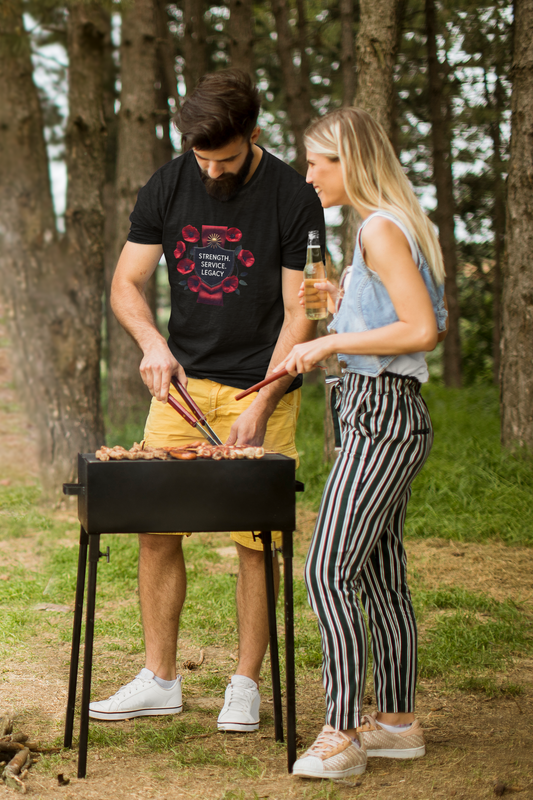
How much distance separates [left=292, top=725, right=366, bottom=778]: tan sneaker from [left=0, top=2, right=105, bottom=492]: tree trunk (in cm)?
446

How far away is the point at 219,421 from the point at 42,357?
12.9 ft

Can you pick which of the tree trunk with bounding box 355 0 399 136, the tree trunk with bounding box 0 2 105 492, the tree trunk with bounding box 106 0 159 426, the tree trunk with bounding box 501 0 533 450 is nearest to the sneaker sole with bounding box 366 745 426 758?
the tree trunk with bounding box 0 2 105 492

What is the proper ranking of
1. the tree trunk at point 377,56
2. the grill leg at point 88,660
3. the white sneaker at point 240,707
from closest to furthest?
1. the grill leg at point 88,660
2. the white sneaker at point 240,707
3. the tree trunk at point 377,56

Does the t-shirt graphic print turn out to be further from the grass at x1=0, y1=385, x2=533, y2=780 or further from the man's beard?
the grass at x1=0, y1=385, x2=533, y2=780

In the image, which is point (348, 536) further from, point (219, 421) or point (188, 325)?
point (188, 325)

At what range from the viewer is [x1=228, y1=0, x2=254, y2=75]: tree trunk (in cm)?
980

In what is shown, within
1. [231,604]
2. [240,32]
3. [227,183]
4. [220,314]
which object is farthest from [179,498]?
[240,32]

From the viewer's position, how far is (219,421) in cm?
330

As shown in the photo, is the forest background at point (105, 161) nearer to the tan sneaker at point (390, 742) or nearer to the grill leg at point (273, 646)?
the grill leg at point (273, 646)

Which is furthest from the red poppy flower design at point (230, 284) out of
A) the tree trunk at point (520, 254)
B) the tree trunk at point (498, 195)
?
the tree trunk at point (498, 195)

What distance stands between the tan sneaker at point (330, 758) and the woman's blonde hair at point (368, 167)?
148cm

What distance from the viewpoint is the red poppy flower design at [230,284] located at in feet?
10.7

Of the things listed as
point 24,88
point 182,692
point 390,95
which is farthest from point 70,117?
point 182,692

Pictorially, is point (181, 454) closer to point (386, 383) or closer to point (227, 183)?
point (386, 383)
